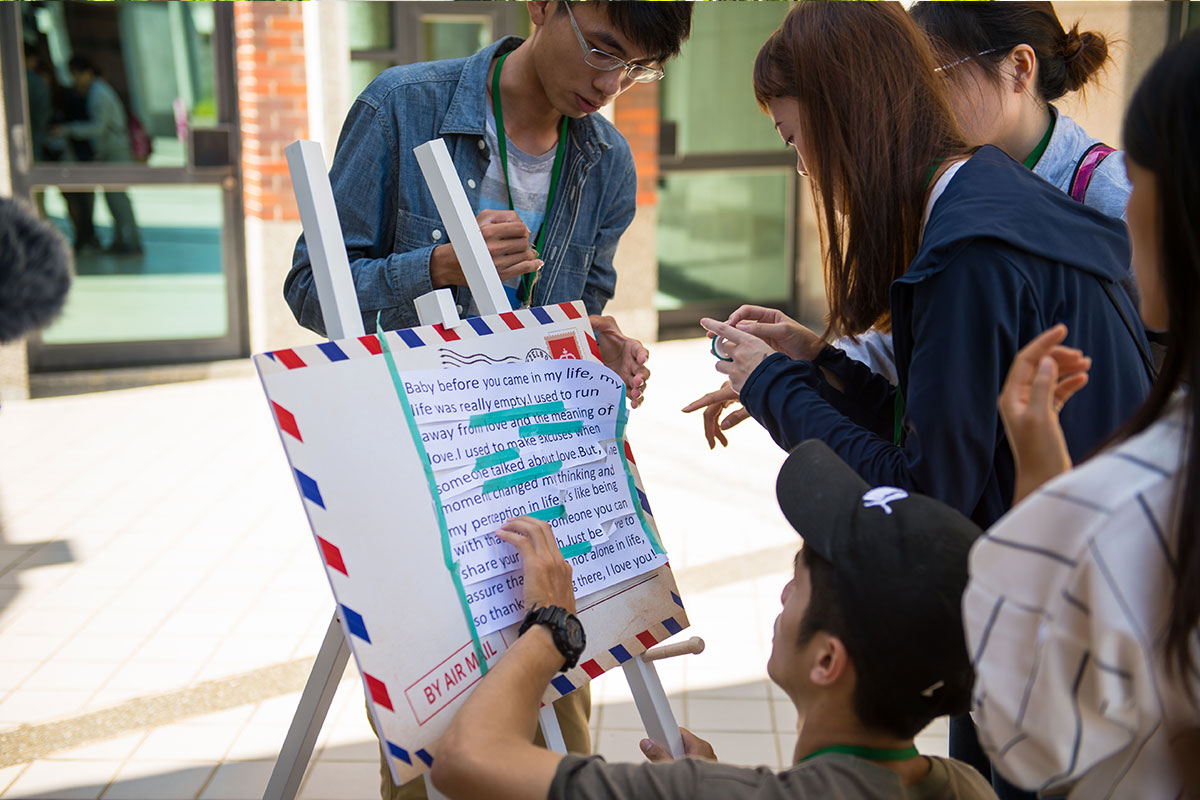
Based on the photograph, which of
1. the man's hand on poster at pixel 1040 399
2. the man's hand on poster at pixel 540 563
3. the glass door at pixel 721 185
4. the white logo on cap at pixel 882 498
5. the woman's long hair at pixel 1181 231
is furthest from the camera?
the glass door at pixel 721 185

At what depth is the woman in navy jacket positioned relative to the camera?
4.53ft

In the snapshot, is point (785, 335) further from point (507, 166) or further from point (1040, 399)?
point (1040, 399)

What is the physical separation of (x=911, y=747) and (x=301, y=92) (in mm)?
5510

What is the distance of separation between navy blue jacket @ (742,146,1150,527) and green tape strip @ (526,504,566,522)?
35 cm

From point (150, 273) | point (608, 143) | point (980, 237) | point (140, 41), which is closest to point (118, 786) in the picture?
point (608, 143)

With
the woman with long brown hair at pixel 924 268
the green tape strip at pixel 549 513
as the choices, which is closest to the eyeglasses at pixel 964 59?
the woman with long brown hair at pixel 924 268

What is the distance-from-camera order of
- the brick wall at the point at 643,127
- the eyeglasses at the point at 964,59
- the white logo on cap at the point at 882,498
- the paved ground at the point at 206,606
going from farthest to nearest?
the brick wall at the point at 643,127
the paved ground at the point at 206,606
the eyeglasses at the point at 964,59
the white logo on cap at the point at 882,498

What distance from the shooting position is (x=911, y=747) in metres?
1.24

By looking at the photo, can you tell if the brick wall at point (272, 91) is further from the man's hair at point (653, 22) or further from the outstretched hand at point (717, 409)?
the outstretched hand at point (717, 409)

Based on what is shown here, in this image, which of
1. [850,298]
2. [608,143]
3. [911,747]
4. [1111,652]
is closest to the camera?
[1111,652]

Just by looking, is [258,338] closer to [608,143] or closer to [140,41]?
[140,41]

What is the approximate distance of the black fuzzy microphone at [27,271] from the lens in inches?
49.1

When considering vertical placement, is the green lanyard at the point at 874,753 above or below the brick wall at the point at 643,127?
below

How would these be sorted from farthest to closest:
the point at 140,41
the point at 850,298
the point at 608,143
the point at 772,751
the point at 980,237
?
the point at 140,41
the point at 772,751
the point at 608,143
the point at 850,298
the point at 980,237
